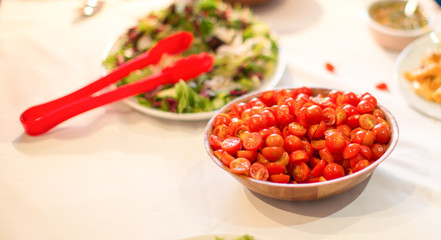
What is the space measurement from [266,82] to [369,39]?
0.56 m

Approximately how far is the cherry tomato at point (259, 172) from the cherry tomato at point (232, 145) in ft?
0.20

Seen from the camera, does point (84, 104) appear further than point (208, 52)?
No

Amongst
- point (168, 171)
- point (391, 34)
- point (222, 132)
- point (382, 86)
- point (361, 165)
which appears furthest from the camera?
point (391, 34)

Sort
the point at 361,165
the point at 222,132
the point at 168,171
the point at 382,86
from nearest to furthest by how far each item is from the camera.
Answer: the point at 361,165
the point at 222,132
the point at 168,171
the point at 382,86

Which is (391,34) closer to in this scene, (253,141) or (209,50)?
(209,50)

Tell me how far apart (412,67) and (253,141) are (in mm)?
833

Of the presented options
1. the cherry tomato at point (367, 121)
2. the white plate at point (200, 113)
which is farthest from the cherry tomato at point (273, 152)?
the white plate at point (200, 113)

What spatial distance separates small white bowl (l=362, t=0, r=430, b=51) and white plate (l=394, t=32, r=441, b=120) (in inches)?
1.6

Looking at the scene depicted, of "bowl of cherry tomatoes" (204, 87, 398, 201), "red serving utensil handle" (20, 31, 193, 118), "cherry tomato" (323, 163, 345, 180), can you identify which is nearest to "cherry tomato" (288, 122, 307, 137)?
"bowl of cherry tomatoes" (204, 87, 398, 201)

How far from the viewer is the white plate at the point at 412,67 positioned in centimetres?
144

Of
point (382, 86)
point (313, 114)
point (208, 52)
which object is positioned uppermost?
point (313, 114)

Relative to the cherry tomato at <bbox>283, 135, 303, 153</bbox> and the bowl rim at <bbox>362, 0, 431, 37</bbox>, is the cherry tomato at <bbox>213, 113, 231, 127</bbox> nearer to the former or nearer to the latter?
the cherry tomato at <bbox>283, 135, 303, 153</bbox>

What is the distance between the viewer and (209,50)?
5.87 ft

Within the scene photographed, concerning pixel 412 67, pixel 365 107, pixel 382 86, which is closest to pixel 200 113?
pixel 365 107
